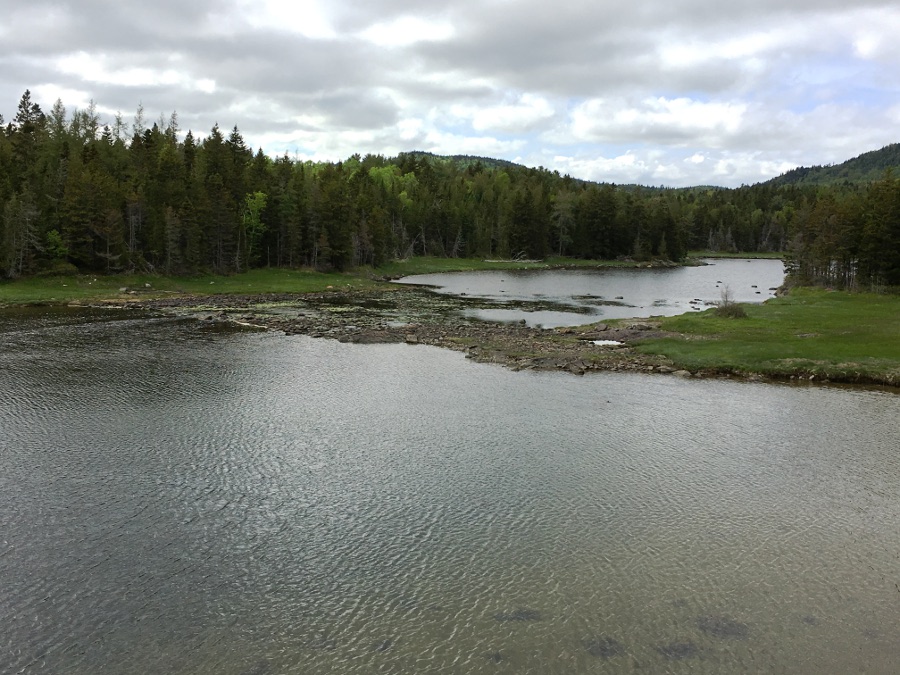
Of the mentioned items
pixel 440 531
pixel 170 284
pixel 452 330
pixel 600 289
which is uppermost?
pixel 170 284

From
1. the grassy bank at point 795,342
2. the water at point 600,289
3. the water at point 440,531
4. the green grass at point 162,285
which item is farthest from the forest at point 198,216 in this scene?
the water at point 440,531

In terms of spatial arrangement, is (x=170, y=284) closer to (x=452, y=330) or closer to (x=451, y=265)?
(x=452, y=330)

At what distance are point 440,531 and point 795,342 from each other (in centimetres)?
4622

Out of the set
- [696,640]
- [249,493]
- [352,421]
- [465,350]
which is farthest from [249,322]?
[696,640]

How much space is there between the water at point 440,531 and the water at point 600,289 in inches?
1714

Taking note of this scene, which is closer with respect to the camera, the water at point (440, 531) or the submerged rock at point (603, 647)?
the submerged rock at point (603, 647)

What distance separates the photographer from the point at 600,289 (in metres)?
125

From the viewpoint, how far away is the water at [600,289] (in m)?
84.9

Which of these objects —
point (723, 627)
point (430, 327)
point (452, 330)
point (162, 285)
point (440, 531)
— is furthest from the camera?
point (162, 285)

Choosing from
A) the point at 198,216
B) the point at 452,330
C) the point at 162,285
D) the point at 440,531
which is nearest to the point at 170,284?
the point at 162,285

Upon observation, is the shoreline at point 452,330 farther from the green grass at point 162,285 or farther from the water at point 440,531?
the water at point 440,531

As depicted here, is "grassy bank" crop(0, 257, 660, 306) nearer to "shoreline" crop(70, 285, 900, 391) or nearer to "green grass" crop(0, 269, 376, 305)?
"green grass" crop(0, 269, 376, 305)

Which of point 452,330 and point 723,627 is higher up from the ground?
point 452,330

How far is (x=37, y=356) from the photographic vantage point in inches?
1897
